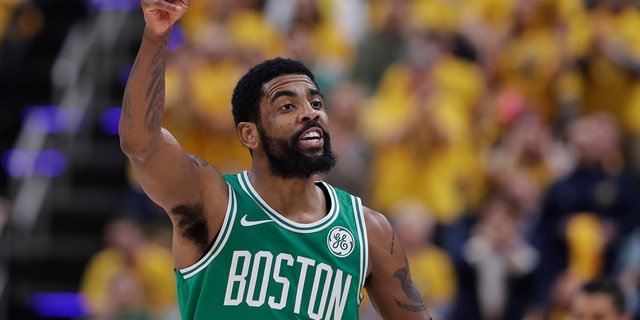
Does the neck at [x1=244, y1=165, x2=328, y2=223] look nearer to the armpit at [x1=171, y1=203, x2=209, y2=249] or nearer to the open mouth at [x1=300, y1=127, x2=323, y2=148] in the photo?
the open mouth at [x1=300, y1=127, x2=323, y2=148]

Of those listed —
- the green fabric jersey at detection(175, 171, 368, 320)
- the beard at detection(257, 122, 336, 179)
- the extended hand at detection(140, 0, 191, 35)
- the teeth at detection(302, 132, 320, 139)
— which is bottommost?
the green fabric jersey at detection(175, 171, 368, 320)

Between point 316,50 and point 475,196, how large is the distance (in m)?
2.48

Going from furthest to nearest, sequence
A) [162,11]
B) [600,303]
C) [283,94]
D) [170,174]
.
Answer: [600,303]
[283,94]
[170,174]
[162,11]

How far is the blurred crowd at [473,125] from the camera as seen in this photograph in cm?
943

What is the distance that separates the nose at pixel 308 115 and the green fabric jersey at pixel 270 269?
39 centimetres

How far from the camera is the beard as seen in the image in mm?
4863

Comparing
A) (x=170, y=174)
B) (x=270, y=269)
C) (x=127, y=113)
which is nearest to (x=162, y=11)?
(x=127, y=113)

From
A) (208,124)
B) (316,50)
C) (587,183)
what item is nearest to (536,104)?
(587,183)

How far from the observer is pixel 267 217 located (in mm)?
4855

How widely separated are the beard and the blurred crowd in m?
3.97

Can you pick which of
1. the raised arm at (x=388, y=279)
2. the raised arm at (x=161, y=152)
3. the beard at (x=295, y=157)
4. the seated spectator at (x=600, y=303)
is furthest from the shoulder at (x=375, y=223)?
the seated spectator at (x=600, y=303)

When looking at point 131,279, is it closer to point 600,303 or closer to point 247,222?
point 600,303

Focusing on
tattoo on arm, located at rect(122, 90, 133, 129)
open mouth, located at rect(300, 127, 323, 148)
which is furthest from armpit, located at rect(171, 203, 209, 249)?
open mouth, located at rect(300, 127, 323, 148)

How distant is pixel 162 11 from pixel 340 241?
1.34 m
